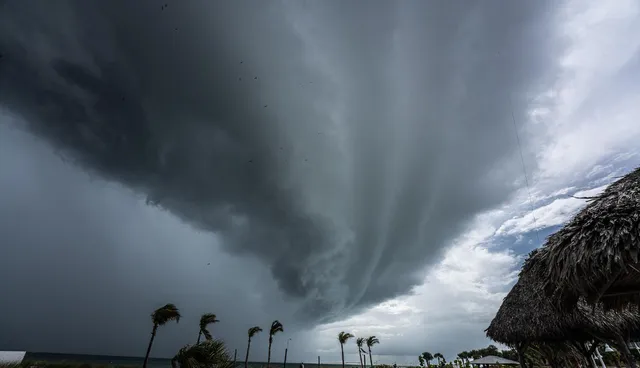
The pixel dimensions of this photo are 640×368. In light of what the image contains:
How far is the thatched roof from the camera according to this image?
1329 centimetres

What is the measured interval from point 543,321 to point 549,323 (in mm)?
313

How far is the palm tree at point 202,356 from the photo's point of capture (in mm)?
6160

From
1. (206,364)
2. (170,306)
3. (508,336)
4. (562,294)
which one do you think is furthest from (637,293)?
(170,306)

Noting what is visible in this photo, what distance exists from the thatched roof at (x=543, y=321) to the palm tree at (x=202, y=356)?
38.3ft

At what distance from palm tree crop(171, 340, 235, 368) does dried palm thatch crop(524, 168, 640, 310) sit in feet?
27.4

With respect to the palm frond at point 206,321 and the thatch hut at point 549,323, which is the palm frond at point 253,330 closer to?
the palm frond at point 206,321

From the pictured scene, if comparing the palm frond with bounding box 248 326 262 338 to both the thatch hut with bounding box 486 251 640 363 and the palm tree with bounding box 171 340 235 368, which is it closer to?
the thatch hut with bounding box 486 251 640 363

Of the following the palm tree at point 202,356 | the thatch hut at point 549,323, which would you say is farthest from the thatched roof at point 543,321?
the palm tree at point 202,356

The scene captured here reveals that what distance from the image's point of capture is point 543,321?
1562cm

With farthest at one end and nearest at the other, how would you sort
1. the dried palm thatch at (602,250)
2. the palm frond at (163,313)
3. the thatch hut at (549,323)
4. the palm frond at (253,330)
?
the palm frond at (253,330)
the palm frond at (163,313)
the thatch hut at (549,323)
the dried palm thatch at (602,250)

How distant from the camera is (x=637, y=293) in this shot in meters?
7.57

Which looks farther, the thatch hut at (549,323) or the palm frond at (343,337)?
the palm frond at (343,337)

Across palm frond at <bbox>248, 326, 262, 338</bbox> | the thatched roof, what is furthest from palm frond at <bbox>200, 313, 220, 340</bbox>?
the thatched roof

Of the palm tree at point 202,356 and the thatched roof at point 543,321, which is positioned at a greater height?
the thatched roof at point 543,321
